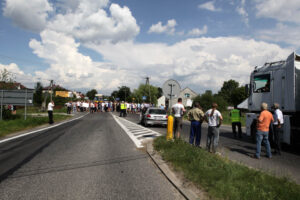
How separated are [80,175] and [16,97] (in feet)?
51.0

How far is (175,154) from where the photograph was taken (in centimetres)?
637

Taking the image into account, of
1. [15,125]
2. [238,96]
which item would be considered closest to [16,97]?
[15,125]

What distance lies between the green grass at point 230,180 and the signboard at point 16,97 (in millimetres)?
15403

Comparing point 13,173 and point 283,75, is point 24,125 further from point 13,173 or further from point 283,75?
point 283,75

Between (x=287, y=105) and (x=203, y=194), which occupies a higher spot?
(x=287, y=105)

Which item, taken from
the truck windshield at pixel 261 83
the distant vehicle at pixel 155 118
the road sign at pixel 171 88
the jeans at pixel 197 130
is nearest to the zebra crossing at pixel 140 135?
the jeans at pixel 197 130

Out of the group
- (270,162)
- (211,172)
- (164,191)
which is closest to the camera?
(164,191)

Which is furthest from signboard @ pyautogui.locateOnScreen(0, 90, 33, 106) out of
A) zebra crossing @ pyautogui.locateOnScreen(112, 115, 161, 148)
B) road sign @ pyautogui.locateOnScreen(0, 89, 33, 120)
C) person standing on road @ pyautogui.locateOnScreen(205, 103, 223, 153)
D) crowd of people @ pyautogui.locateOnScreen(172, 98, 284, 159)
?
person standing on road @ pyautogui.locateOnScreen(205, 103, 223, 153)

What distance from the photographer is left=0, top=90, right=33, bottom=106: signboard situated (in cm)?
1780

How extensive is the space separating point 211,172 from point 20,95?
673 inches

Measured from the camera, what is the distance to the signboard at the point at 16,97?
17797 millimetres

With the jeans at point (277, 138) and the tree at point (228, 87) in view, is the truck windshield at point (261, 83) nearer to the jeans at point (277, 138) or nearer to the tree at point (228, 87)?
the jeans at point (277, 138)

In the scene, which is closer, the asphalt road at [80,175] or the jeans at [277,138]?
the asphalt road at [80,175]

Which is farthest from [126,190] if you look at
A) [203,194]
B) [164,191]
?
[203,194]
